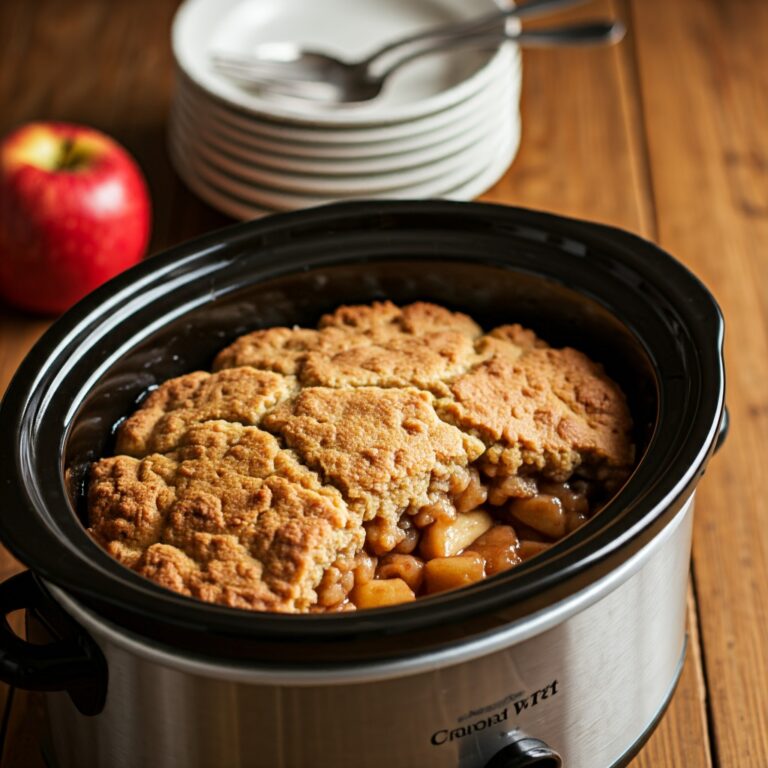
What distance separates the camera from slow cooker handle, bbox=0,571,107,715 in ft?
3.28

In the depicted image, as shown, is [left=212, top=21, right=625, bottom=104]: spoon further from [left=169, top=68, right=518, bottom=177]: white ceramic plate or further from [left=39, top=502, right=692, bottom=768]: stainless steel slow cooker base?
[left=39, top=502, right=692, bottom=768]: stainless steel slow cooker base

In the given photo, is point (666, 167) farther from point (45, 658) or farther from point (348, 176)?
point (45, 658)

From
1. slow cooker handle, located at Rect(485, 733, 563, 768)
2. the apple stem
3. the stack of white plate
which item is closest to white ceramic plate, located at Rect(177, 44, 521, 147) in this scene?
the stack of white plate

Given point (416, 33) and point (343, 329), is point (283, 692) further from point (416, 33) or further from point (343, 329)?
point (416, 33)

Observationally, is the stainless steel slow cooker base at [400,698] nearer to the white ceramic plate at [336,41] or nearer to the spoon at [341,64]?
the white ceramic plate at [336,41]

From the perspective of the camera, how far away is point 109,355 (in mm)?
1238

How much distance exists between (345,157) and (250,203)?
18cm

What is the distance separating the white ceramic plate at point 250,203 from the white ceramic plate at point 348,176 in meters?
0.03

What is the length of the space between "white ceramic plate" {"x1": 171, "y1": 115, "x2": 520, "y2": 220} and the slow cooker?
536mm

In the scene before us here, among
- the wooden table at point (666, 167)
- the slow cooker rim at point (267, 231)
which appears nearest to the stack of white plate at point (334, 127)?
the wooden table at point (666, 167)

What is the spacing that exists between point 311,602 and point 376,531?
0.33 feet

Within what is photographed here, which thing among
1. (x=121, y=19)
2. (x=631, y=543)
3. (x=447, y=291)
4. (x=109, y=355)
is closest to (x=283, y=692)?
Result: (x=631, y=543)

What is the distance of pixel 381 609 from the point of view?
91 centimetres

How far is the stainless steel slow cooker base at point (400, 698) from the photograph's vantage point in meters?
0.97
